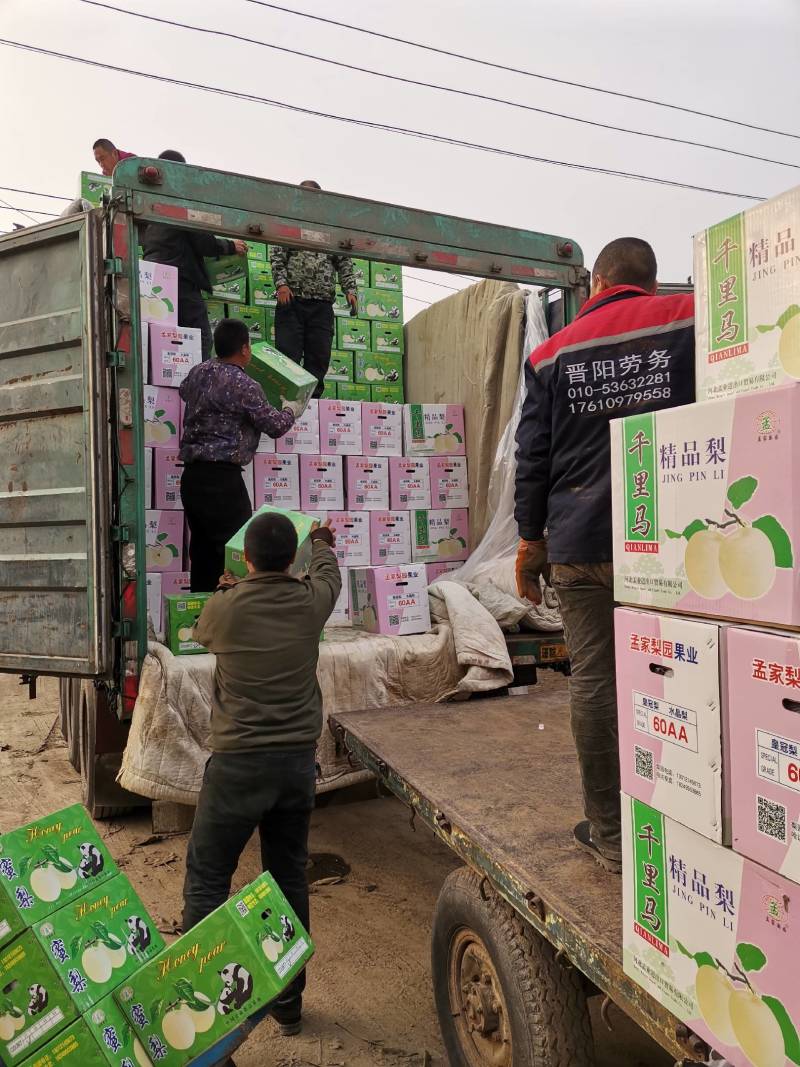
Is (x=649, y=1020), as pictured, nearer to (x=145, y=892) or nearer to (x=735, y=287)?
(x=735, y=287)

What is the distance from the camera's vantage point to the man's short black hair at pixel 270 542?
9.58ft

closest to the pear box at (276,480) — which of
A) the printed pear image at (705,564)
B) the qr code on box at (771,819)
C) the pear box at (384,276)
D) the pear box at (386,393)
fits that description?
the pear box at (386,393)

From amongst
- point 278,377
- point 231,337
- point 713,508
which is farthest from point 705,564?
point 278,377

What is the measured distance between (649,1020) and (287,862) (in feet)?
5.33

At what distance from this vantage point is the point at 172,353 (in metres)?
5.12

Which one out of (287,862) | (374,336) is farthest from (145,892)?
(374,336)

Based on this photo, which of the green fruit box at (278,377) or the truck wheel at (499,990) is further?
the green fruit box at (278,377)

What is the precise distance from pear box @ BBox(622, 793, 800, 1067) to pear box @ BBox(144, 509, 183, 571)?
3.70 metres

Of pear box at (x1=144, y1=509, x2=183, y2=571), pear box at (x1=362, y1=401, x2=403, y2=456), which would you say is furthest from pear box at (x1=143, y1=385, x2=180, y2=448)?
pear box at (x1=362, y1=401, x2=403, y2=456)

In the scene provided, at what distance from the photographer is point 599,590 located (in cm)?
243

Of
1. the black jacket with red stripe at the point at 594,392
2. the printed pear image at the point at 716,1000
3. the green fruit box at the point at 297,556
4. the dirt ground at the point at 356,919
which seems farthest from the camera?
the green fruit box at the point at 297,556

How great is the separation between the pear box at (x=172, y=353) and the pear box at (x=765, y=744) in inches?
162

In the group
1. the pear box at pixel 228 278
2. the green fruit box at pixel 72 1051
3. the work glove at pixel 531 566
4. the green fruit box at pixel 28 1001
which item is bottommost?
the green fruit box at pixel 72 1051

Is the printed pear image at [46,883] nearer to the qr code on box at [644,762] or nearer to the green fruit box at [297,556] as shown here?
the qr code on box at [644,762]
